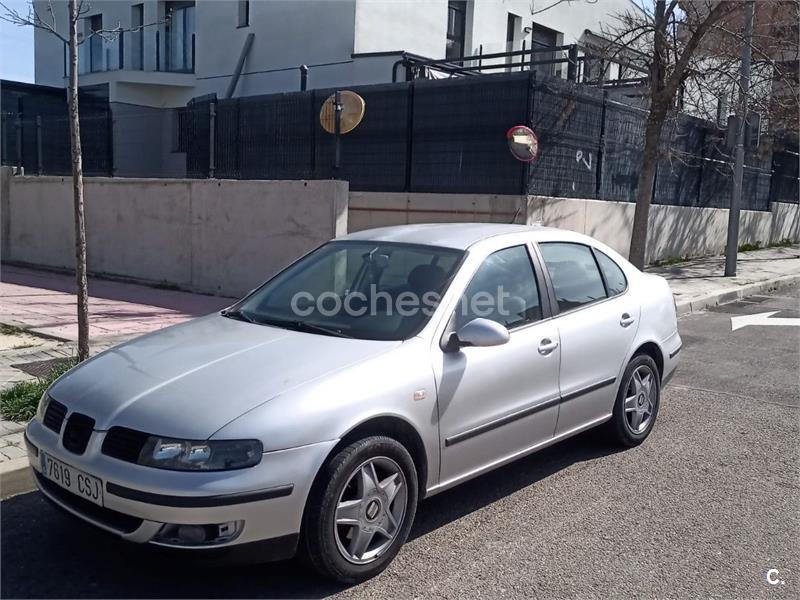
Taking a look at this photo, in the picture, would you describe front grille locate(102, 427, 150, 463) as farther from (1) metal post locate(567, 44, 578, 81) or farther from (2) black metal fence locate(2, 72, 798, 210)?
(1) metal post locate(567, 44, 578, 81)

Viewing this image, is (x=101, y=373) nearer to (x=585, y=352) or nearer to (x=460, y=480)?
(x=460, y=480)

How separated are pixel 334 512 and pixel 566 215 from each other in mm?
9887

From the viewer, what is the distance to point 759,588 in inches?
146

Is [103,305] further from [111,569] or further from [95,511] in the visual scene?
[95,511]

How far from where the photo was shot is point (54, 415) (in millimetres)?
3795

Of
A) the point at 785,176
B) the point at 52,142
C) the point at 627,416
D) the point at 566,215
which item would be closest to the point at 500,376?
the point at 627,416

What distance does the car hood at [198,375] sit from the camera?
11.1ft

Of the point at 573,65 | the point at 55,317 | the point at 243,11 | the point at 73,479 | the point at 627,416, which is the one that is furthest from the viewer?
the point at 243,11

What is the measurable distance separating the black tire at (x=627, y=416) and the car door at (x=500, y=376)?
886 mm

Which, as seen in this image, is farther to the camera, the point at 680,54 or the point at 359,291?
the point at 680,54

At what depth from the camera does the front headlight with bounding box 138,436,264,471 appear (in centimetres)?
325

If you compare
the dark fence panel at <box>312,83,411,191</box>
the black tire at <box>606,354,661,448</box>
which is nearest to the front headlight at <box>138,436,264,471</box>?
the black tire at <box>606,354,661,448</box>

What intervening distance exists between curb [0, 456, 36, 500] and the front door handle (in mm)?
3020

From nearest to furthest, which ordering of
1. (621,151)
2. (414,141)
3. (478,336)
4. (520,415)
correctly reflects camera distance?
1. (478,336)
2. (520,415)
3. (414,141)
4. (621,151)
